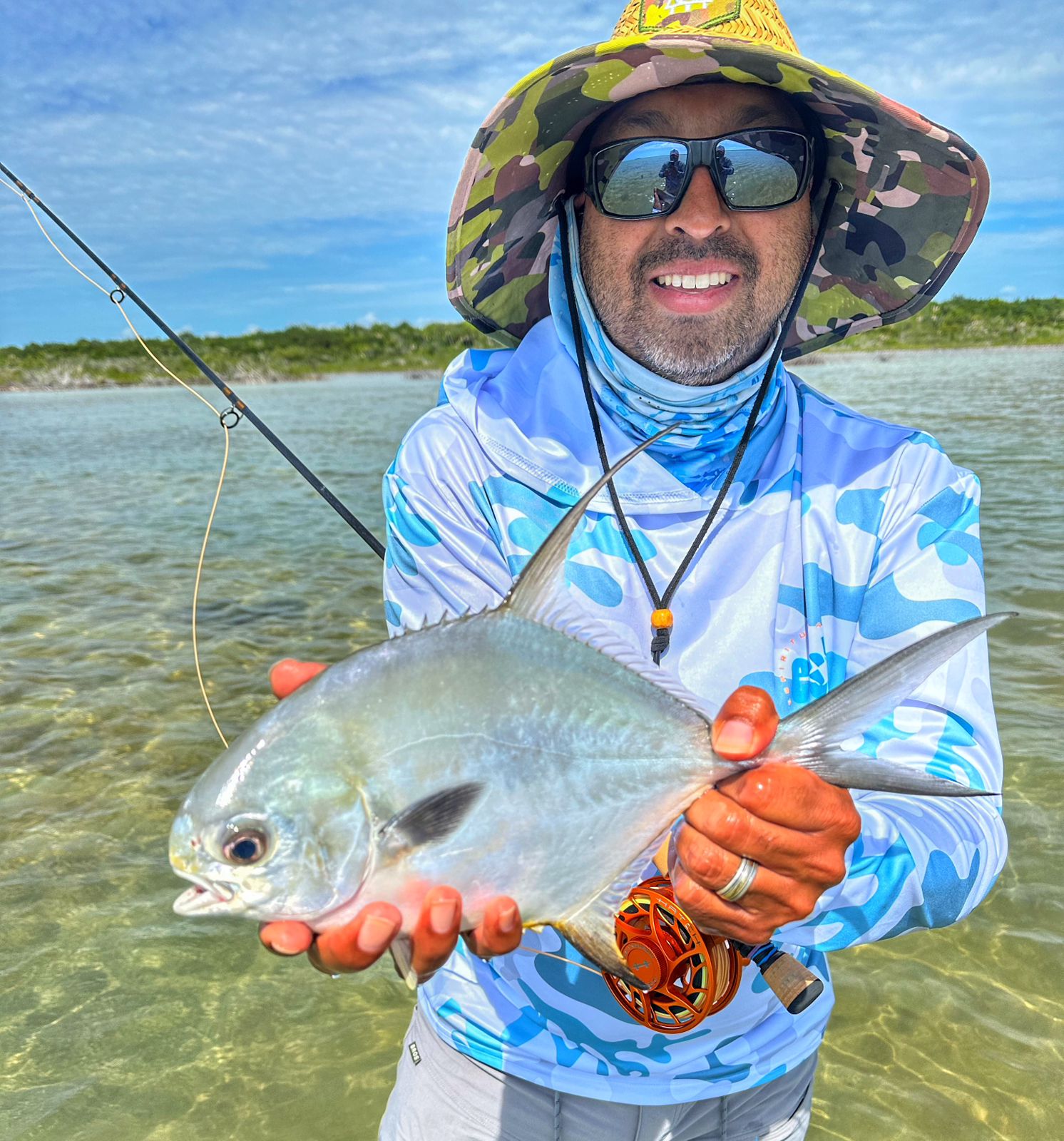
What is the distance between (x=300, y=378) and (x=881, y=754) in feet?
162

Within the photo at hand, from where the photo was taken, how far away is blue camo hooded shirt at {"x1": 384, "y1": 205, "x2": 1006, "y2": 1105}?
1.86m

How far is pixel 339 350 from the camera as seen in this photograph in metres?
54.6

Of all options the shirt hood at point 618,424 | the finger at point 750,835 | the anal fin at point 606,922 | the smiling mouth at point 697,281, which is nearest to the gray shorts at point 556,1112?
the anal fin at point 606,922

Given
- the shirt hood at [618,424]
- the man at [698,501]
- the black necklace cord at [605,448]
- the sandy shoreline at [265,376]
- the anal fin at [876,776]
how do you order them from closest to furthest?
the anal fin at [876,776] < the man at [698,501] < the black necklace cord at [605,448] < the shirt hood at [618,424] < the sandy shoreline at [265,376]

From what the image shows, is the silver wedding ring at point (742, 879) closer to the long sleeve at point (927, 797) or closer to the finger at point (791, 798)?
the finger at point (791, 798)

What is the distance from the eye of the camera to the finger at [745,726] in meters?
1.34

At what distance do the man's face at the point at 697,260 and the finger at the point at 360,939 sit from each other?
→ 4.41 feet

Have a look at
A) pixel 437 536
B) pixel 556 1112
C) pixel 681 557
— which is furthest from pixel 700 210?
pixel 556 1112

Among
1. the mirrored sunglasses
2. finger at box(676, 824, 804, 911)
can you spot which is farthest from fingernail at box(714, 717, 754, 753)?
the mirrored sunglasses

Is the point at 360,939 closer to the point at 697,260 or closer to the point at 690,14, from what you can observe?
the point at 697,260

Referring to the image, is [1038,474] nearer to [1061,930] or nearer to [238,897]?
[1061,930]

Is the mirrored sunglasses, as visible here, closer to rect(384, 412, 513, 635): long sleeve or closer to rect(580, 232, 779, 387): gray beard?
rect(580, 232, 779, 387): gray beard

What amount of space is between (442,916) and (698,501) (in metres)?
1.08

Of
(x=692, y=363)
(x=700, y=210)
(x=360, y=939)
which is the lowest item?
(x=360, y=939)
